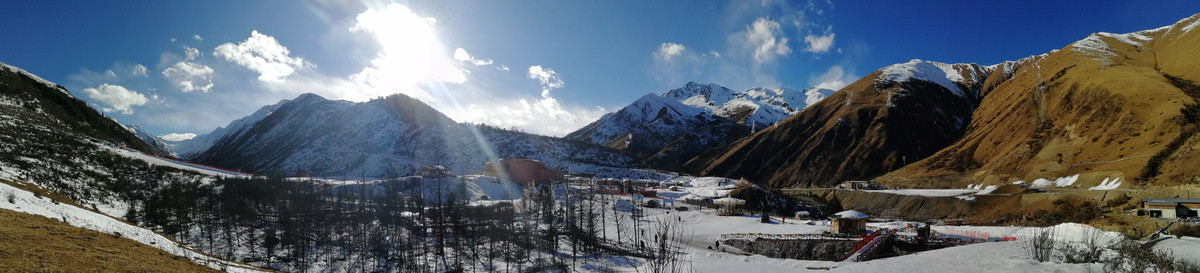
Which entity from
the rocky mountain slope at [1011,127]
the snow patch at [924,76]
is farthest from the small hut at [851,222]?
the snow patch at [924,76]

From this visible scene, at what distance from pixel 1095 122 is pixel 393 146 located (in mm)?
171554

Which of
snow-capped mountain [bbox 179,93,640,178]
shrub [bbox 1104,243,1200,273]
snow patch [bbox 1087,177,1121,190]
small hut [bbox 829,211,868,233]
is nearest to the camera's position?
shrub [bbox 1104,243,1200,273]

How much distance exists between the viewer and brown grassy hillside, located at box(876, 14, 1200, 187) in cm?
5244

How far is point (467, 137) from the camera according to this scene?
16388 cm

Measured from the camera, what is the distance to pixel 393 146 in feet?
510

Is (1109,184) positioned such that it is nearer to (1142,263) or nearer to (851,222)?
(851,222)

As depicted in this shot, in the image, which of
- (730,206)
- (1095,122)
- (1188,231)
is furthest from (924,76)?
(1188,231)

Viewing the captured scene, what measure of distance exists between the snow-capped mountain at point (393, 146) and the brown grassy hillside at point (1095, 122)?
100611 mm

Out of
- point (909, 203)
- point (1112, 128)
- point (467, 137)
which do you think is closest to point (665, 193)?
point (909, 203)

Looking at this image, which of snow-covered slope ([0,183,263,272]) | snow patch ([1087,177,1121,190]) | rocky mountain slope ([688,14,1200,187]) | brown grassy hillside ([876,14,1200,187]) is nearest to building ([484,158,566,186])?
snow-covered slope ([0,183,263,272])

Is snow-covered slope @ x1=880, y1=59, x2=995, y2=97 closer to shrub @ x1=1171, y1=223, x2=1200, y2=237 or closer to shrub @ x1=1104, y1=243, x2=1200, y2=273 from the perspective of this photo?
shrub @ x1=1171, y1=223, x2=1200, y2=237

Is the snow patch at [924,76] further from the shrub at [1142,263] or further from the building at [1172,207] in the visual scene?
the shrub at [1142,263]

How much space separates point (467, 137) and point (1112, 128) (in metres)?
157

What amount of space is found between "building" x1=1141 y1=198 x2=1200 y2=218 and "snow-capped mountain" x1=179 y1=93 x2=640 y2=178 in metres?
117
